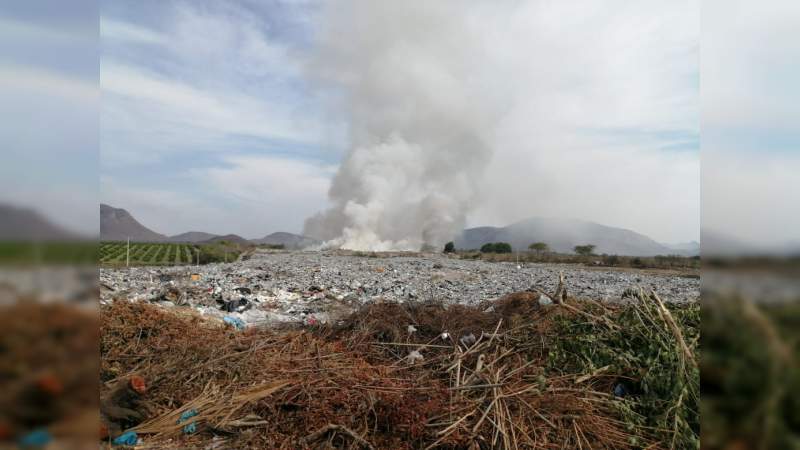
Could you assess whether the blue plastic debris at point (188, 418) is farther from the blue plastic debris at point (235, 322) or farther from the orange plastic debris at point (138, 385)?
the blue plastic debris at point (235, 322)

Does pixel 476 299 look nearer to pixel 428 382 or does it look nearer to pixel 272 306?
pixel 272 306

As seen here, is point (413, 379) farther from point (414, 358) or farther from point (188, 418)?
point (188, 418)

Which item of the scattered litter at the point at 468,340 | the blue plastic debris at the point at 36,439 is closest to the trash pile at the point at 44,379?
the blue plastic debris at the point at 36,439

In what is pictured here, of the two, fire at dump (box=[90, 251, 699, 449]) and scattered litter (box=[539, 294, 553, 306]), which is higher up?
scattered litter (box=[539, 294, 553, 306])

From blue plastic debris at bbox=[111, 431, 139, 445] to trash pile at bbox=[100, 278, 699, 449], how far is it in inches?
0.6

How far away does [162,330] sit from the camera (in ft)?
17.3

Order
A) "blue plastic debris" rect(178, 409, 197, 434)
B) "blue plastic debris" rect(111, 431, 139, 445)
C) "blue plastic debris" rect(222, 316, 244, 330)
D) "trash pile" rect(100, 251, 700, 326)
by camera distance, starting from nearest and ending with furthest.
Result: "blue plastic debris" rect(111, 431, 139, 445) → "blue plastic debris" rect(178, 409, 197, 434) → "blue plastic debris" rect(222, 316, 244, 330) → "trash pile" rect(100, 251, 700, 326)

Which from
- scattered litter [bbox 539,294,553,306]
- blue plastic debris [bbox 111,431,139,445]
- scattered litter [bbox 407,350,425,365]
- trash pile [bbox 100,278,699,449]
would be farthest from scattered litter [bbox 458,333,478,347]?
blue plastic debris [bbox 111,431,139,445]

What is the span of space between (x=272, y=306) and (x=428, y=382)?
4.84 meters

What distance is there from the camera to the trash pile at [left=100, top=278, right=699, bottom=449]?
3.34 metres

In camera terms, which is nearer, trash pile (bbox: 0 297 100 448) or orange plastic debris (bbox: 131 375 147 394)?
trash pile (bbox: 0 297 100 448)

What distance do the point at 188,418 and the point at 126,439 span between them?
0.42 metres

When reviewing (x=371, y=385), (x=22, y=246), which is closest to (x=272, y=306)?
(x=371, y=385)

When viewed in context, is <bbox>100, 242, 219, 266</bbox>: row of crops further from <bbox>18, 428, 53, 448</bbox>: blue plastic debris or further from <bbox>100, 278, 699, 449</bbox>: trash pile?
<bbox>18, 428, 53, 448</bbox>: blue plastic debris
